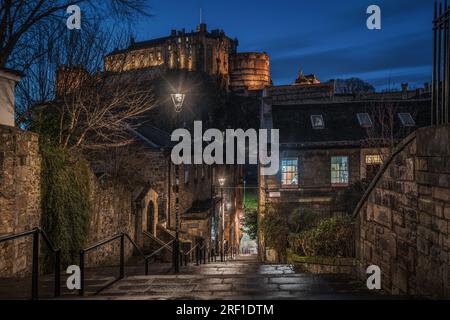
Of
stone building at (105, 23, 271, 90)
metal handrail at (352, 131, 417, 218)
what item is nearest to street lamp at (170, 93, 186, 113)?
metal handrail at (352, 131, 417, 218)

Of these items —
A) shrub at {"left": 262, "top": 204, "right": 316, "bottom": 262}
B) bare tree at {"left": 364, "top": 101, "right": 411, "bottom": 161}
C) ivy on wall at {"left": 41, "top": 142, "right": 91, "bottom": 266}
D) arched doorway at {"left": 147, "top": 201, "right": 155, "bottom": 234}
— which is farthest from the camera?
bare tree at {"left": 364, "top": 101, "right": 411, "bottom": 161}

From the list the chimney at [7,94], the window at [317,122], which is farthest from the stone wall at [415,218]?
the window at [317,122]

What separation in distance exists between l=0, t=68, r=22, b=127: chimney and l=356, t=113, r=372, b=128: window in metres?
18.4

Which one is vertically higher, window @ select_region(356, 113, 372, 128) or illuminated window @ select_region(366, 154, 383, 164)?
window @ select_region(356, 113, 372, 128)

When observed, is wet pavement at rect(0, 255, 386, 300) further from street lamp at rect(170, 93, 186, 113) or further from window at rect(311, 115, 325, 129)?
window at rect(311, 115, 325, 129)

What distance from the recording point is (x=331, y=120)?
24.3 meters

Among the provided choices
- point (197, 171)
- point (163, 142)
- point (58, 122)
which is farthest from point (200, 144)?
point (58, 122)

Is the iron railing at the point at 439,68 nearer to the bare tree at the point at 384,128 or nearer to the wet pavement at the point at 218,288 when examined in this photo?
the wet pavement at the point at 218,288

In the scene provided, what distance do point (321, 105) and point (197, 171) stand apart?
28.7 ft

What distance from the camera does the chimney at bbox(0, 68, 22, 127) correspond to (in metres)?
9.41

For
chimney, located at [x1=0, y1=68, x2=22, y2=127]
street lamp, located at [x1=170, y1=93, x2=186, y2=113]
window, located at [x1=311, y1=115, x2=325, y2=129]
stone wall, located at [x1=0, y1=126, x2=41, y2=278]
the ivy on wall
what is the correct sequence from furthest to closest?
window, located at [x1=311, y1=115, x2=325, y2=129]
street lamp, located at [x1=170, y1=93, x2=186, y2=113]
the ivy on wall
chimney, located at [x1=0, y1=68, x2=22, y2=127]
stone wall, located at [x1=0, y1=126, x2=41, y2=278]

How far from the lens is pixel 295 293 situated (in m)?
6.31

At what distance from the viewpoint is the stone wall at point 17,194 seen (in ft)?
29.1

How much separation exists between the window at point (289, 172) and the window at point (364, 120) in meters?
4.59
